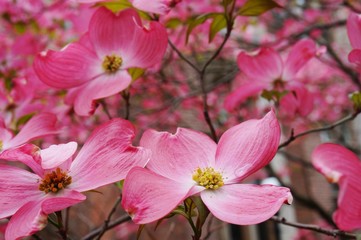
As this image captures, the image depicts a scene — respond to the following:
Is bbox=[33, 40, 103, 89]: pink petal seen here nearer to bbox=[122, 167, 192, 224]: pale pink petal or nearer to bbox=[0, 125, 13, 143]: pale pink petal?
bbox=[0, 125, 13, 143]: pale pink petal

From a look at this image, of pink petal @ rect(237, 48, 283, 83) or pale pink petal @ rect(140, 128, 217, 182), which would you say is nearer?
pale pink petal @ rect(140, 128, 217, 182)

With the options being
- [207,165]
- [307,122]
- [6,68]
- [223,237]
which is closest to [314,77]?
[307,122]

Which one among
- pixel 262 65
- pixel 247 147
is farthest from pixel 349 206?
pixel 262 65

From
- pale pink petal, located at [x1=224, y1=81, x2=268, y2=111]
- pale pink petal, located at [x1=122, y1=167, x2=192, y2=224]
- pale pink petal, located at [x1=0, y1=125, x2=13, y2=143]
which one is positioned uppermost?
pale pink petal, located at [x1=122, y1=167, x2=192, y2=224]

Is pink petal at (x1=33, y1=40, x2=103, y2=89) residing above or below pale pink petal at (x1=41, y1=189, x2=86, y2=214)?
above

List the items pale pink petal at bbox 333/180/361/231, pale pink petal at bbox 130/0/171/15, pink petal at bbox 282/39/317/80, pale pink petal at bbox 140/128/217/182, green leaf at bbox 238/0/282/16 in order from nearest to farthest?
1. pale pink petal at bbox 333/180/361/231
2. pale pink petal at bbox 140/128/217/182
3. pale pink petal at bbox 130/0/171/15
4. green leaf at bbox 238/0/282/16
5. pink petal at bbox 282/39/317/80

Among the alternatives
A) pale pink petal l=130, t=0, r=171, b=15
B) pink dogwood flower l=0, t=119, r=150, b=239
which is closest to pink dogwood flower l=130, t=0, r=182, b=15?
pale pink petal l=130, t=0, r=171, b=15
